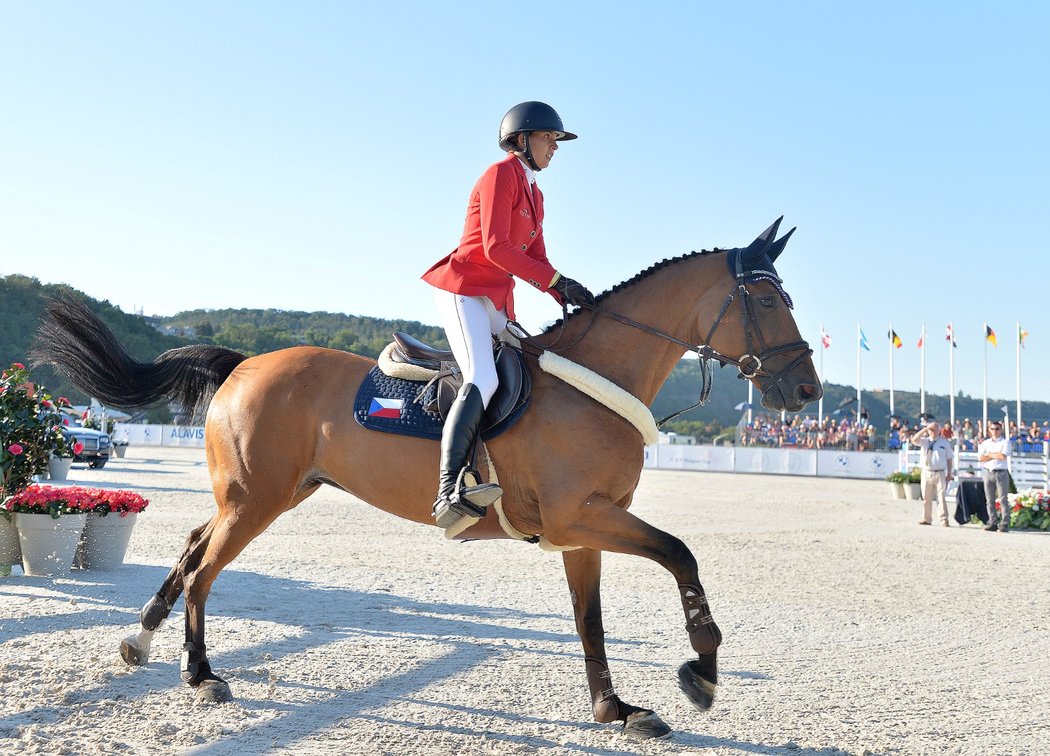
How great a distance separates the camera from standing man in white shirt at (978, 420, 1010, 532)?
1755 centimetres

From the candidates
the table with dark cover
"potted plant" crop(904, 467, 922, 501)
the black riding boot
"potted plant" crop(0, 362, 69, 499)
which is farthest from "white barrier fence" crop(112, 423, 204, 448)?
the black riding boot

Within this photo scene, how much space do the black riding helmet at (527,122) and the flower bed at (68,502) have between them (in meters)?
6.39

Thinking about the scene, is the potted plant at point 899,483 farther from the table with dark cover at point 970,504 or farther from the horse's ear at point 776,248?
the horse's ear at point 776,248

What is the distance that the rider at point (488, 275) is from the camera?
4.73 m

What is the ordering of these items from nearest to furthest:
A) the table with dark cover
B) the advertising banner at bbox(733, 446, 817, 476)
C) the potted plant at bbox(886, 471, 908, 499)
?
the table with dark cover → the potted plant at bbox(886, 471, 908, 499) → the advertising banner at bbox(733, 446, 817, 476)

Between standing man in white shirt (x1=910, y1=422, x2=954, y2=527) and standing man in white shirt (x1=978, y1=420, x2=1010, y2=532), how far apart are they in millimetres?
675

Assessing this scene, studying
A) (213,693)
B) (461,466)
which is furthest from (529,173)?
(213,693)

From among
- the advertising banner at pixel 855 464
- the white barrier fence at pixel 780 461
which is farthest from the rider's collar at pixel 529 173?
the advertising banner at pixel 855 464

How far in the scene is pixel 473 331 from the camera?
4988 millimetres

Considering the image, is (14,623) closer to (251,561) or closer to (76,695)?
(76,695)

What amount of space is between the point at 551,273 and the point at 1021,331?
5944cm

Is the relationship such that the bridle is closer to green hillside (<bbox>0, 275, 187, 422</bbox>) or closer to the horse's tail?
the horse's tail

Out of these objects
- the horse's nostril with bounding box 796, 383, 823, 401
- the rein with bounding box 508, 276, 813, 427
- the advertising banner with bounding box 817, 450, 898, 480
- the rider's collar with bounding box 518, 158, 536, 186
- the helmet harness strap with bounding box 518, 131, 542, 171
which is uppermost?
the helmet harness strap with bounding box 518, 131, 542, 171

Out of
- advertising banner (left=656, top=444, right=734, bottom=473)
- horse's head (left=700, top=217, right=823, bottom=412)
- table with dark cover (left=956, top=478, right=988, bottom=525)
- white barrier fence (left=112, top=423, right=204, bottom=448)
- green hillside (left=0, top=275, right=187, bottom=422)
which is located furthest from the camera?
green hillside (left=0, top=275, right=187, bottom=422)
